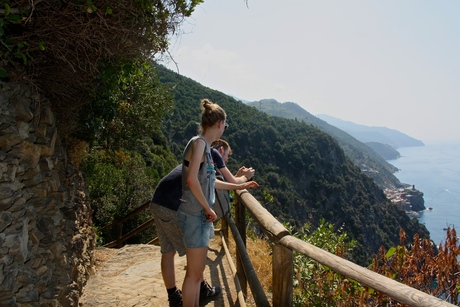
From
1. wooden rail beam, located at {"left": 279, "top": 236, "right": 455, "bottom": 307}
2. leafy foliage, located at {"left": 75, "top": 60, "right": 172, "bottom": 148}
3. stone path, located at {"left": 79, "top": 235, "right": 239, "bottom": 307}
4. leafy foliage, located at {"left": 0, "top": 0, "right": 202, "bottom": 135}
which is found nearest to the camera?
wooden rail beam, located at {"left": 279, "top": 236, "right": 455, "bottom": 307}

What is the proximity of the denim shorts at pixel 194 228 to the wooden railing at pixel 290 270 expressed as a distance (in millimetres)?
395

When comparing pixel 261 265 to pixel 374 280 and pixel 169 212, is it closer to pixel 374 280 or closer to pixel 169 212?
pixel 169 212

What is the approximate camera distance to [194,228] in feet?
6.92

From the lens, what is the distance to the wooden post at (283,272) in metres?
1.96

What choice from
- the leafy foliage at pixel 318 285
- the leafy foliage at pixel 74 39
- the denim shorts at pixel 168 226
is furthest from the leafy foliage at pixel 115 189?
the leafy foliage at pixel 318 285

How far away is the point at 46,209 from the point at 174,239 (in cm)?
102

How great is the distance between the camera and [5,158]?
7.07 feet

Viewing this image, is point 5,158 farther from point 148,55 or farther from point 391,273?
point 391,273

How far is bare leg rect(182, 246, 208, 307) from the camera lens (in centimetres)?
212

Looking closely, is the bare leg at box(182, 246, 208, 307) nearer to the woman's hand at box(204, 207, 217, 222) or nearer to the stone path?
the woman's hand at box(204, 207, 217, 222)

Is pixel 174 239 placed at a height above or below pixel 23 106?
below

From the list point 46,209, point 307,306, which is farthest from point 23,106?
point 307,306

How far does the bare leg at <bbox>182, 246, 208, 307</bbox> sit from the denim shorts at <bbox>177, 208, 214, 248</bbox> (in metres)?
0.04

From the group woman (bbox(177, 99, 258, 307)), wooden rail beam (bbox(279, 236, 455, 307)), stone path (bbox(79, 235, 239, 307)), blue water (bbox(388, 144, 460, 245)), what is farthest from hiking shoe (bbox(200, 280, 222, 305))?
blue water (bbox(388, 144, 460, 245))
